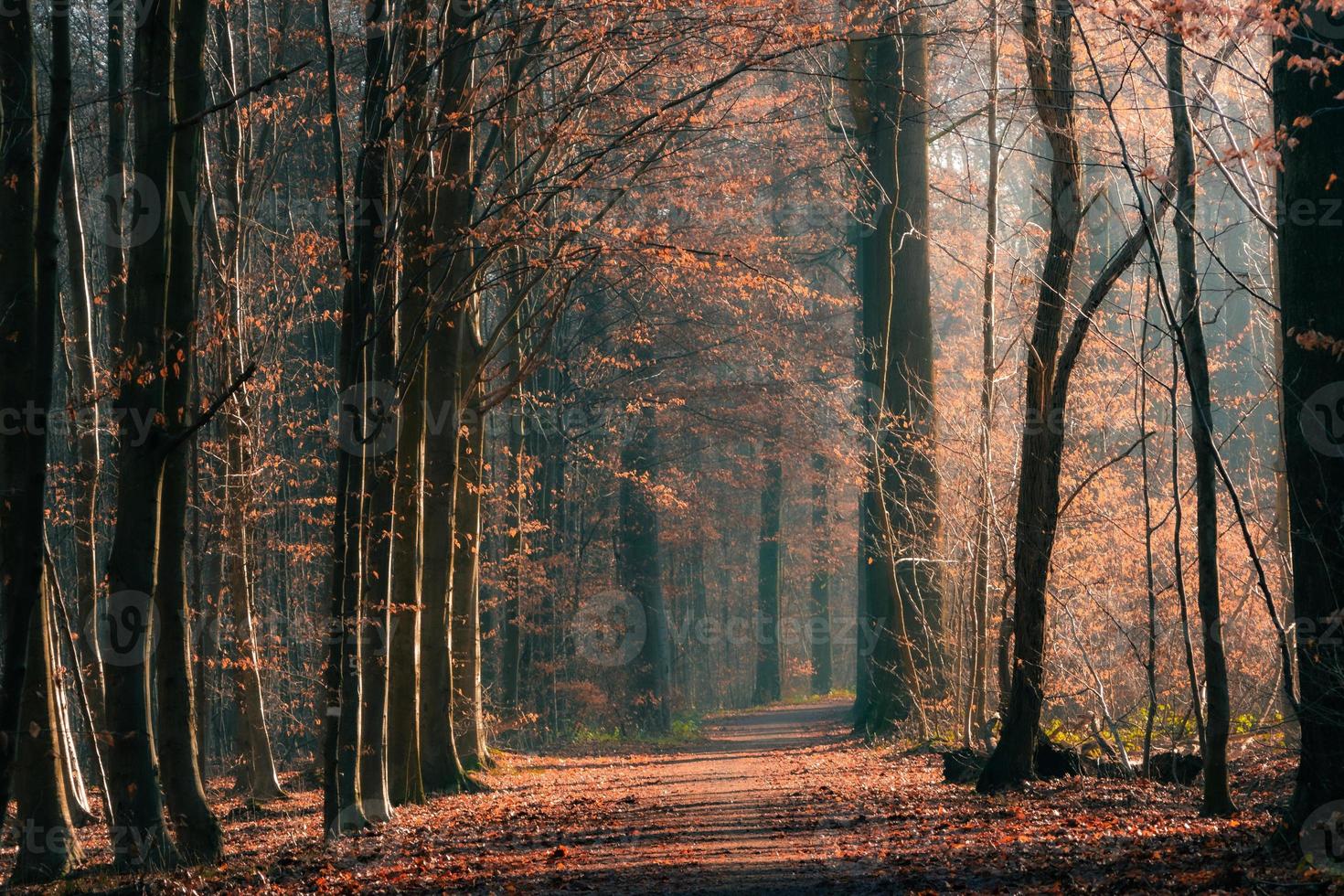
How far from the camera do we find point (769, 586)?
39.0 m

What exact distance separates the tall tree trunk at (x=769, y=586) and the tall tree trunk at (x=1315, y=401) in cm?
2299

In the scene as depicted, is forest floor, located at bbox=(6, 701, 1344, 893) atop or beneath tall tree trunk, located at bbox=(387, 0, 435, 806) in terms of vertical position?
beneath

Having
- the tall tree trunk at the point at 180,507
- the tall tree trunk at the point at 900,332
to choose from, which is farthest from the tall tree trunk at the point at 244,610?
the tall tree trunk at the point at 900,332

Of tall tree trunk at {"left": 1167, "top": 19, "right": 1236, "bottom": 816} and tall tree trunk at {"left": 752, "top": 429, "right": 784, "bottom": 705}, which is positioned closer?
tall tree trunk at {"left": 1167, "top": 19, "right": 1236, "bottom": 816}

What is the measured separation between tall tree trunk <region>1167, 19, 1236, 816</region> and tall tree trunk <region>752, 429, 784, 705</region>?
21.3m

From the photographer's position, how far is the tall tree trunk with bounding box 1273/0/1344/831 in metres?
6.15

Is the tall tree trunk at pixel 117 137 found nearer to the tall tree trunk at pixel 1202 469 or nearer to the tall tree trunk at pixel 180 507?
the tall tree trunk at pixel 180 507

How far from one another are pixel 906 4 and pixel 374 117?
8305 millimetres

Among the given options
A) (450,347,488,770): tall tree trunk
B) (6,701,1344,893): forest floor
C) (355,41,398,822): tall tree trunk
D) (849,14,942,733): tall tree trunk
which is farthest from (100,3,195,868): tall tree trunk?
(849,14,942,733): tall tree trunk

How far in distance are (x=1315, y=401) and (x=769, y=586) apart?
108ft

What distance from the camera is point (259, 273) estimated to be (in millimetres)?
17906

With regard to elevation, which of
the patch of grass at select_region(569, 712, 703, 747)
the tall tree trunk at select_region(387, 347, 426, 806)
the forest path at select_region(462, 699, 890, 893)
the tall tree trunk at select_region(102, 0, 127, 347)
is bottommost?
the patch of grass at select_region(569, 712, 703, 747)

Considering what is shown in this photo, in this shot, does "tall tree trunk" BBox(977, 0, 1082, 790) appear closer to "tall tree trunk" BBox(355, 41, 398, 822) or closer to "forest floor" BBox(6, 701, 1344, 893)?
"forest floor" BBox(6, 701, 1344, 893)

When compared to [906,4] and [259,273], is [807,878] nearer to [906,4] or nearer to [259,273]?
[906,4]
